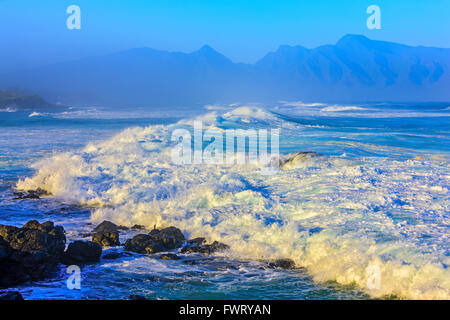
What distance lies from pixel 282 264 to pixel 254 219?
2.10 meters

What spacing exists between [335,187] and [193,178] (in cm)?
437

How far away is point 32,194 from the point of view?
12555mm

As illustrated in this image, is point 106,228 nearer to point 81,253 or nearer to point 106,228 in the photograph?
point 106,228

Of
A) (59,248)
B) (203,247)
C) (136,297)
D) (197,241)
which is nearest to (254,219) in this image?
(197,241)

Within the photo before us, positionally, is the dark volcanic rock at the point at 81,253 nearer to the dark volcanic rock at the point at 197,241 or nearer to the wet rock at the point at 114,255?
the wet rock at the point at 114,255

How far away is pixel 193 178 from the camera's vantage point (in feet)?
44.5

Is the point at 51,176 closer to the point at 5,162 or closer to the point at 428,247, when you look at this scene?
the point at 5,162

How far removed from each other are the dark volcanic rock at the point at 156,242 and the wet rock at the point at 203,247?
24 cm

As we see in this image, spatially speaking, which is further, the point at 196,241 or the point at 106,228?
the point at 106,228

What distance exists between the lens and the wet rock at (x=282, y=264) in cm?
718

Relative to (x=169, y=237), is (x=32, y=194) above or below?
above

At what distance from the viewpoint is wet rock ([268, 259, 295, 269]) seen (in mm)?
7176

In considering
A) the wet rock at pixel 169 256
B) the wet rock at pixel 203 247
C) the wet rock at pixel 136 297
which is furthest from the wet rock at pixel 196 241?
the wet rock at pixel 136 297
